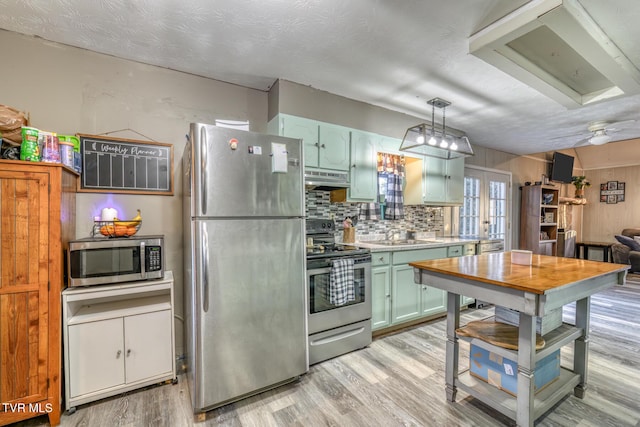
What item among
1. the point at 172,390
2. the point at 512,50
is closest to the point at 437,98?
the point at 512,50

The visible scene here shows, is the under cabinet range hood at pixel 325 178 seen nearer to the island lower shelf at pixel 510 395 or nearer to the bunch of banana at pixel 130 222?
the bunch of banana at pixel 130 222

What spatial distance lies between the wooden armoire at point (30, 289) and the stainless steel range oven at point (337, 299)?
166cm

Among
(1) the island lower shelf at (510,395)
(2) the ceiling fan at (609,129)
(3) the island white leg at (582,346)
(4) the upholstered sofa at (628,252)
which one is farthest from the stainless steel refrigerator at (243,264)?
(4) the upholstered sofa at (628,252)

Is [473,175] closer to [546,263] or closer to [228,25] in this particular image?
[546,263]

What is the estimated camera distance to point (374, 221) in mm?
3584

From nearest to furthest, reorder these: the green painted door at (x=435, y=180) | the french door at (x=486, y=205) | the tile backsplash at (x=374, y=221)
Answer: the tile backsplash at (x=374, y=221) < the green painted door at (x=435, y=180) < the french door at (x=486, y=205)

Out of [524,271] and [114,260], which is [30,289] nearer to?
[114,260]

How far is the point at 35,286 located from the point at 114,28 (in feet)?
5.67

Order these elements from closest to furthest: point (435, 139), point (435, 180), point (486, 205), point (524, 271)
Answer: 1. point (524, 271)
2. point (435, 139)
3. point (435, 180)
4. point (486, 205)

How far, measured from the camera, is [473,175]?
4.85m

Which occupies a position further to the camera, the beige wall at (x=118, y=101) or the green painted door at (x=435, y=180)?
the green painted door at (x=435, y=180)

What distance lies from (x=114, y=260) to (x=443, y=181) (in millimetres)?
3680

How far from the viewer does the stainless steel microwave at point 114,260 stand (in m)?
1.83

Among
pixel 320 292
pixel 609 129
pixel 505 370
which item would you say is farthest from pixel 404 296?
pixel 609 129
